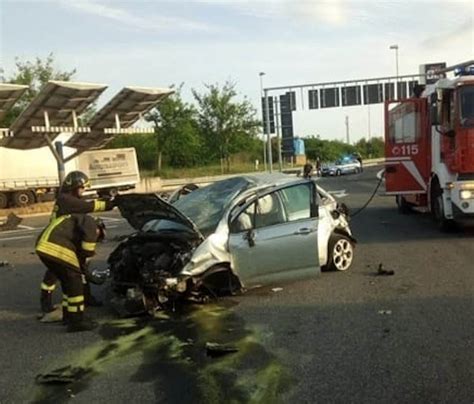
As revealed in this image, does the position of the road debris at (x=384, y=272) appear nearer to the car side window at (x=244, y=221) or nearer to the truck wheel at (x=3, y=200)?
the car side window at (x=244, y=221)

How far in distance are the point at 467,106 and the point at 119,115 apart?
2069 centimetres

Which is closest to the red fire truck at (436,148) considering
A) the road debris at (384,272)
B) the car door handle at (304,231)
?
the road debris at (384,272)

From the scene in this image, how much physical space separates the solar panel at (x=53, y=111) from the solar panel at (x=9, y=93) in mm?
884

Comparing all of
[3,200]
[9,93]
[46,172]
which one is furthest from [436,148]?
[46,172]

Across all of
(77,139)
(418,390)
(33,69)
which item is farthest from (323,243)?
(33,69)

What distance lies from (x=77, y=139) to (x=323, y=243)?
25.5 metres

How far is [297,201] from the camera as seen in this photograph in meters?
8.39

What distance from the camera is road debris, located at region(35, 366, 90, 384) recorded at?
200 inches

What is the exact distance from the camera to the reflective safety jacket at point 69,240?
695 cm

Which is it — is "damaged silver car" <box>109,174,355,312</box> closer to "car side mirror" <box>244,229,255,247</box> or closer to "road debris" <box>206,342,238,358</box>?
"car side mirror" <box>244,229,255,247</box>

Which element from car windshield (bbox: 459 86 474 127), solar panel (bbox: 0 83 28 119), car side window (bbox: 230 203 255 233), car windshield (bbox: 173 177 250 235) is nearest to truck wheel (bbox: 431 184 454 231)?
car windshield (bbox: 459 86 474 127)

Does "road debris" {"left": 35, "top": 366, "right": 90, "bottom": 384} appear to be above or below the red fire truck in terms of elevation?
below

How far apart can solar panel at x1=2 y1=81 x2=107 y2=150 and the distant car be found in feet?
89.4

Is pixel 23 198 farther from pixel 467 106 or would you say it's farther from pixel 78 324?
pixel 78 324
